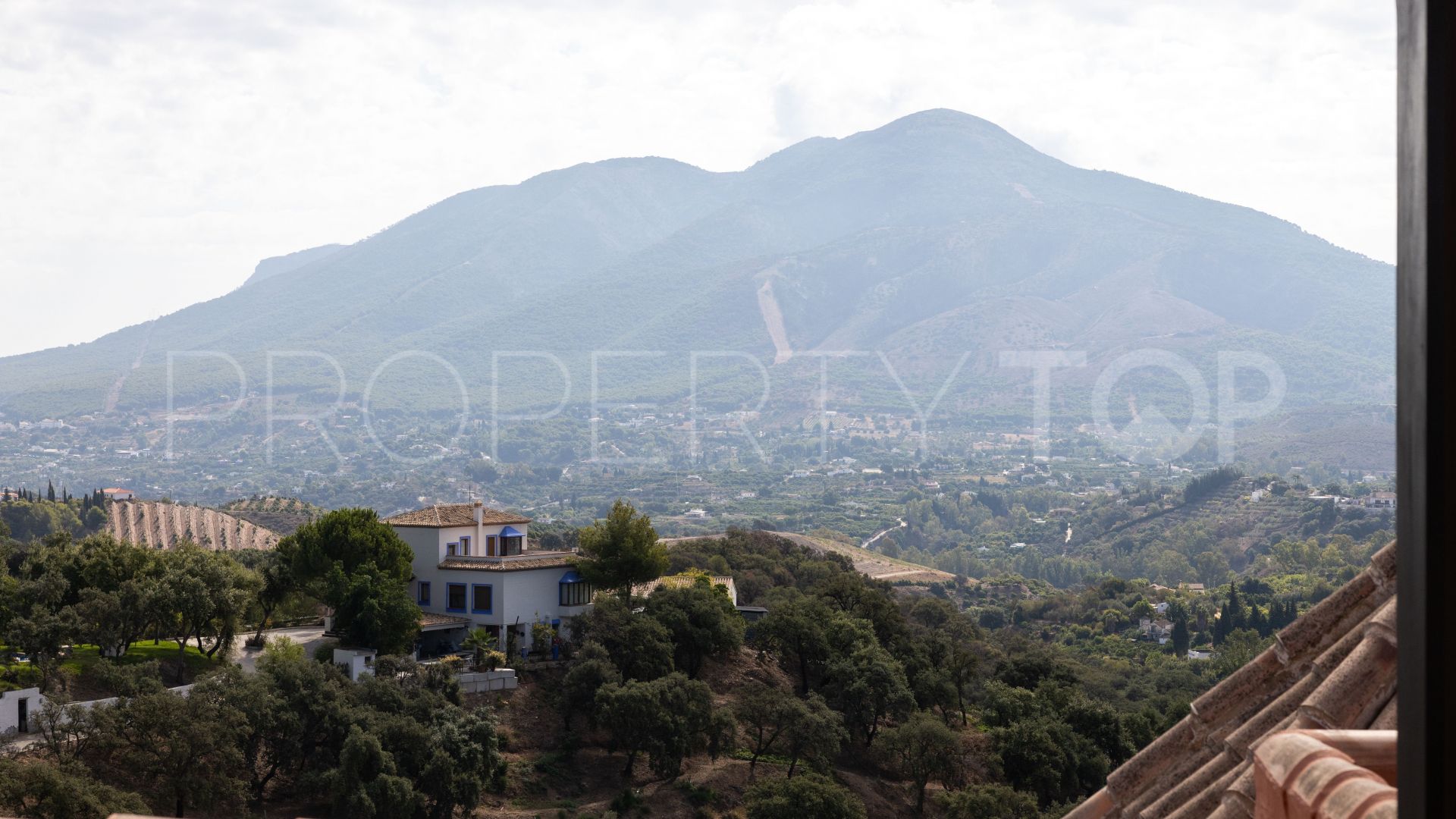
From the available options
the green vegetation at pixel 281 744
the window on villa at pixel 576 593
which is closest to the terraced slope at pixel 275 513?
the window on villa at pixel 576 593

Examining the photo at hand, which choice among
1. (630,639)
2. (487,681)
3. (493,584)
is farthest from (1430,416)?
(493,584)

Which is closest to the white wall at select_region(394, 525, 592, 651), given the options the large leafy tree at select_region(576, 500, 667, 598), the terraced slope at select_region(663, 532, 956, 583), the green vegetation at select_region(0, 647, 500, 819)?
the large leafy tree at select_region(576, 500, 667, 598)

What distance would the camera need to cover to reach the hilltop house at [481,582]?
1035 inches

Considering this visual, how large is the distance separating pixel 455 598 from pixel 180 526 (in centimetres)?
4042

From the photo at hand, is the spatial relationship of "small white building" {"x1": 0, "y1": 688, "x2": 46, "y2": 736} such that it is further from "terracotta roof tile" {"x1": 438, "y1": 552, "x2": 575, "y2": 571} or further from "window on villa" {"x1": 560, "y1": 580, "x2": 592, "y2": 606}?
"window on villa" {"x1": 560, "y1": 580, "x2": 592, "y2": 606}

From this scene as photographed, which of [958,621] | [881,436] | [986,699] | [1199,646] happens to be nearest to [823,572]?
[958,621]

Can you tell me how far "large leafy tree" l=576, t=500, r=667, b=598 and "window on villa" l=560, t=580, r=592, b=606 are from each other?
0.26m

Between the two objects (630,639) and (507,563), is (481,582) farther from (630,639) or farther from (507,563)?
(630,639)

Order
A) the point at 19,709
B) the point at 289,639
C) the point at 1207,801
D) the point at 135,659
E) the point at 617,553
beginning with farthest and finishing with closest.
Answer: the point at 617,553
the point at 289,639
the point at 135,659
the point at 19,709
the point at 1207,801

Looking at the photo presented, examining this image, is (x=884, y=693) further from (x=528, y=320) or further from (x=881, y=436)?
(x=528, y=320)

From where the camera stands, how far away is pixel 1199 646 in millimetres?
51219

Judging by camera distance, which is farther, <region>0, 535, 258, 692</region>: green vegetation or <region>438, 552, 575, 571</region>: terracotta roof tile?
<region>438, 552, 575, 571</region>: terracotta roof tile

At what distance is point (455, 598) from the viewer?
26.9 metres

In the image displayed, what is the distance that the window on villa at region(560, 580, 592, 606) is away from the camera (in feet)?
89.8
